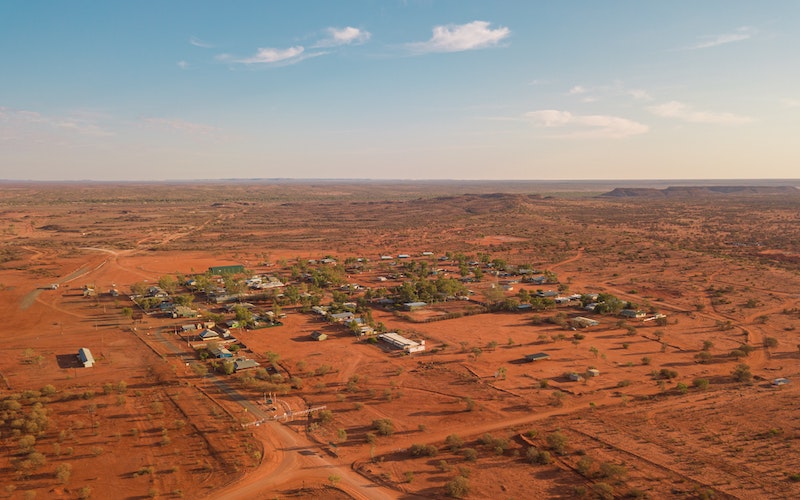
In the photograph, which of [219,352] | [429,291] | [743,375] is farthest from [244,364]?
[743,375]

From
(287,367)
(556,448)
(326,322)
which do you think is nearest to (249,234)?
(326,322)

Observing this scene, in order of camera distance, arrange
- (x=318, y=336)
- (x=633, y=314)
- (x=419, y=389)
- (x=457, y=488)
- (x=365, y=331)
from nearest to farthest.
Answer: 1. (x=457, y=488)
2. (x=419, y=389)
3. (x=318, y=336)
4. (x=365, y=331)
5. (x=633, y=314)

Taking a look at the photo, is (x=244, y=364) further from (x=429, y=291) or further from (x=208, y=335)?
(x=429, y=291)

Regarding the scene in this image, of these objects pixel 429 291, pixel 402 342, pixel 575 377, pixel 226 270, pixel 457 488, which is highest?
pixel 226 270

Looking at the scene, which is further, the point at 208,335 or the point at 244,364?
the point at 208,335

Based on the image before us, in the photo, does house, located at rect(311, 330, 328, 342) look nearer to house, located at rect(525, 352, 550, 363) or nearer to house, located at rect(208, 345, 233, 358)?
house, located at rect(208, 345, 233, 358)
